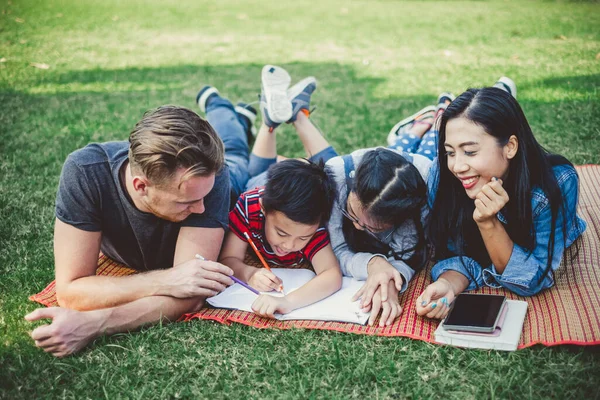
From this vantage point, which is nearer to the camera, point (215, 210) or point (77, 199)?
point (77, 199)

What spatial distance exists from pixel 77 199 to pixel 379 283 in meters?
1.47

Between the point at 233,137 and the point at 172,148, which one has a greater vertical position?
the point at 172,148

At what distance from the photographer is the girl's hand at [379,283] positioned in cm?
281

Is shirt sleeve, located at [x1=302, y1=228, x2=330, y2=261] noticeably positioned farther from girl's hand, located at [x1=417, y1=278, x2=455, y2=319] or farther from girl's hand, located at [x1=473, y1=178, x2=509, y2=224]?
girl's hand, located at [x1=473, y1=178, x2=509, y2=224]

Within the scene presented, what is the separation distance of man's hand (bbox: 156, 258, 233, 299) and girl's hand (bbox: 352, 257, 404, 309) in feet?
2.15

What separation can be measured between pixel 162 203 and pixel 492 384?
5.17ft

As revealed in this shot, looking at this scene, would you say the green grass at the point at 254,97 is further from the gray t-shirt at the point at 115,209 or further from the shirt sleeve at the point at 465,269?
the shirt sleeve at the point at 465,269

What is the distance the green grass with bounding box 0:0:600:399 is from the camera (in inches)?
91.6

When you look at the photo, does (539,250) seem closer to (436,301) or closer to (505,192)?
(505,192)

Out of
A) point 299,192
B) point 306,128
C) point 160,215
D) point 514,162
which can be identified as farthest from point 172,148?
point 306,128

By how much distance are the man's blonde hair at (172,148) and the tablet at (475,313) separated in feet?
4.12

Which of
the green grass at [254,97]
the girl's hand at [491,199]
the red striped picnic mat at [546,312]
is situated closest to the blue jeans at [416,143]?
the green grass at [254,97]

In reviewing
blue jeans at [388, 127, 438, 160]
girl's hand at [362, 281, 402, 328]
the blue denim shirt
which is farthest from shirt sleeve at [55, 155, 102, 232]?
blue jeans at [388, 127, 438, 160]

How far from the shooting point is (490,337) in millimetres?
2473
